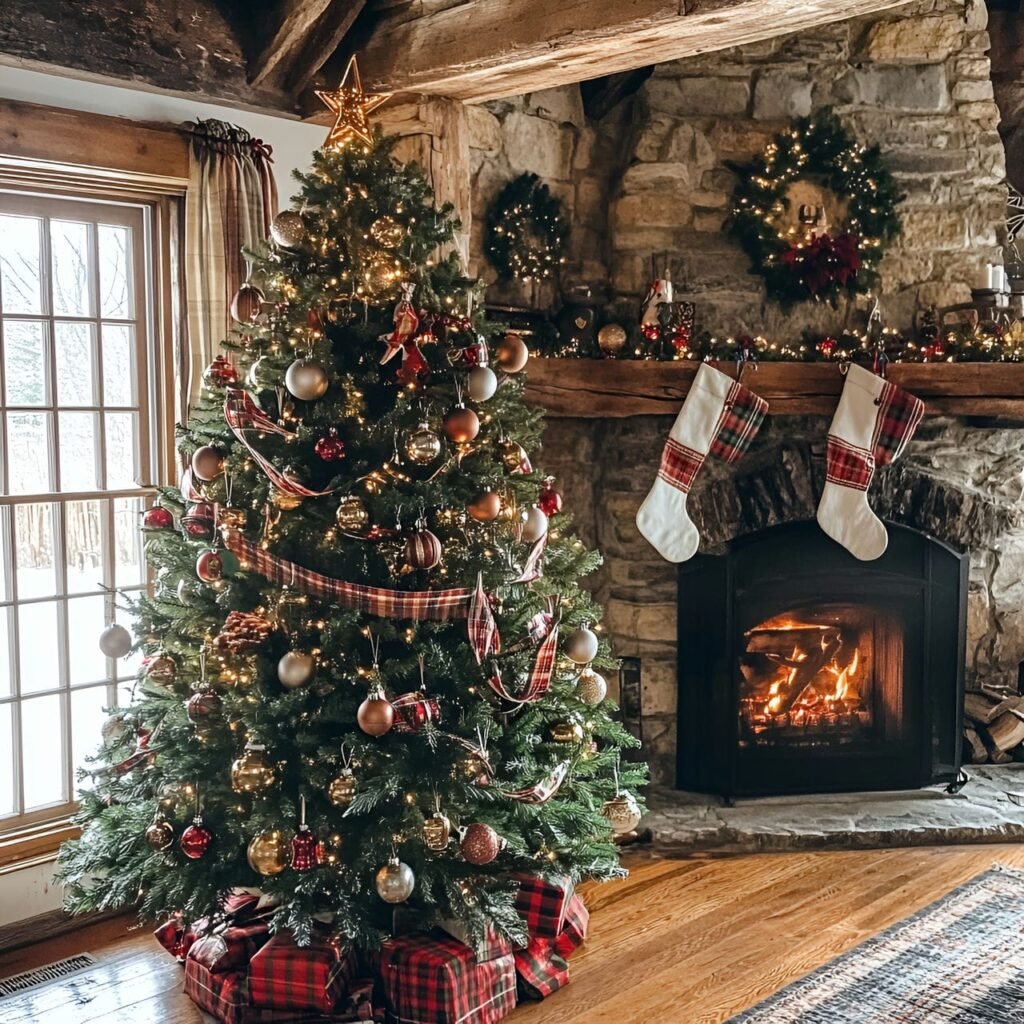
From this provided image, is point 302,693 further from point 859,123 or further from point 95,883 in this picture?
point 859,123

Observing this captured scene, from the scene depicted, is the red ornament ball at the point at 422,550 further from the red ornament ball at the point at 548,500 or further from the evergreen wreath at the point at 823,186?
the evergreen wreath at the point at 823,186

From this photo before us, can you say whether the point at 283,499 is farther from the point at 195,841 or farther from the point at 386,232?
the point at 195,841

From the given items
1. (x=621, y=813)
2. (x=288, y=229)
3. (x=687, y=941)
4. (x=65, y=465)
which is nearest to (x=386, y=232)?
(x=288, y=229)

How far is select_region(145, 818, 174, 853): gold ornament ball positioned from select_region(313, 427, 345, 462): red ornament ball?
0.97 m

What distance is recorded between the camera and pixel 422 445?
266cm

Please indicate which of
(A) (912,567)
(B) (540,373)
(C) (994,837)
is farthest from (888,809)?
(B) (540,373)

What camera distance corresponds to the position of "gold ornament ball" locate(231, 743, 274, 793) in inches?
104

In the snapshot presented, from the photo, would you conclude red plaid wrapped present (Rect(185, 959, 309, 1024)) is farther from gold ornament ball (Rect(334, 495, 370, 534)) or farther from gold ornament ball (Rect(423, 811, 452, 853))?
gold ornament ball (Rect(334, 495, 370, 534))

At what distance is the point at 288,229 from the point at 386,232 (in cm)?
23

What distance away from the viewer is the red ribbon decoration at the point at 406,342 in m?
2.71

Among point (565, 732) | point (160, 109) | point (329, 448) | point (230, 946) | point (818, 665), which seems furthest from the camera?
point (818, 665)

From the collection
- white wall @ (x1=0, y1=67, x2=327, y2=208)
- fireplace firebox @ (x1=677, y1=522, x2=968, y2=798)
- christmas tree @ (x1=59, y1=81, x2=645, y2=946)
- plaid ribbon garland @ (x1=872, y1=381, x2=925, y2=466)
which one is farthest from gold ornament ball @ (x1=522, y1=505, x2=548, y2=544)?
plaid ribbon garland @ (x1=872, y1=381, x2=925, y2=466)

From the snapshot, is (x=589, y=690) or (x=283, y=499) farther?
(x=589, y=690)

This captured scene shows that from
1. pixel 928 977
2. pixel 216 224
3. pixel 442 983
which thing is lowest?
pixel 928 977
